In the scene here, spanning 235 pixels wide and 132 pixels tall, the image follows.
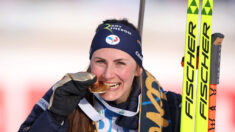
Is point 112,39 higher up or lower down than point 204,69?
higher up

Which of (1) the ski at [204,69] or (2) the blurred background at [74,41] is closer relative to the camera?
(1) the ski at [204,69]

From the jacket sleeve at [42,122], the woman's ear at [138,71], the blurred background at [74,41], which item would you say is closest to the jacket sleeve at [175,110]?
the woman's ear at [138,71]

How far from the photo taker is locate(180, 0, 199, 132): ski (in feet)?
4.17

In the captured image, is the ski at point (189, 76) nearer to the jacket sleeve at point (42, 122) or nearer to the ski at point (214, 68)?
the ski at point (214, 68)

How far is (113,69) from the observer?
123cm

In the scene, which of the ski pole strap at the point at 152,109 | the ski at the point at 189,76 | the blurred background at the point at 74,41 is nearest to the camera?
the ski at the point at 189,76

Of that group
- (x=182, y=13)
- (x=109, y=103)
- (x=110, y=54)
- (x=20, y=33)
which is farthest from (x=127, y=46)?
(x=20, y=33)

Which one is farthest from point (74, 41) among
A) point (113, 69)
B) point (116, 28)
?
point (113, 69)

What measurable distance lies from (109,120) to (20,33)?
1514 mm

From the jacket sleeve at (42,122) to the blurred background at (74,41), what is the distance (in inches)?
44.3

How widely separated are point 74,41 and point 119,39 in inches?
48.1

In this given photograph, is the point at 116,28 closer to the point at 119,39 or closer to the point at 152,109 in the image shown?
the point at 119,39

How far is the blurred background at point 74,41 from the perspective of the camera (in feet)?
7.75

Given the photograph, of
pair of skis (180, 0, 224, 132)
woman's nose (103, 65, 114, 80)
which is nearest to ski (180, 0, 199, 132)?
pair of skis (180, 0, 224, 132)
